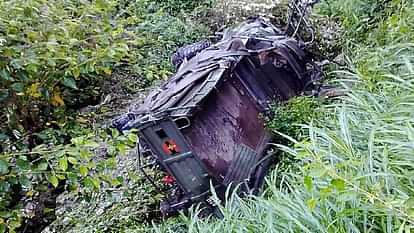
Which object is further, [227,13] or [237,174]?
[227,13]

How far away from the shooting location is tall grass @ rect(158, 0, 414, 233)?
4.63 ft

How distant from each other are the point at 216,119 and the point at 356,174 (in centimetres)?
196

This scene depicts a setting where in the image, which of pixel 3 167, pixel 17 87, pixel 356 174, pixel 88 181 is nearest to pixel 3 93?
pixel 17 87

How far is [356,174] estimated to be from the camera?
64.2 inches

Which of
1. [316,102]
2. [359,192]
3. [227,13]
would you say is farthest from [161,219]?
[227,13]

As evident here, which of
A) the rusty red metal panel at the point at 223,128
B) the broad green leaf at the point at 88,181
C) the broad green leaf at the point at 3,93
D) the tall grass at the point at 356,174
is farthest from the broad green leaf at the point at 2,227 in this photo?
the rusty red metal panel at the point at 223,128

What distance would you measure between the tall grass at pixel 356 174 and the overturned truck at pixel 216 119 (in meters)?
0.79

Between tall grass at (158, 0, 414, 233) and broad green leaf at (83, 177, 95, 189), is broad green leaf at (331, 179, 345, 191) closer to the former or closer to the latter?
tall grass at (158, 0, 414, 233)

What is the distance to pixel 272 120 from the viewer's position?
12.0 ft

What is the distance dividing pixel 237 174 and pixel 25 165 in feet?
6.05

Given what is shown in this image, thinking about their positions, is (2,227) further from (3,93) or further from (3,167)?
(3,93)

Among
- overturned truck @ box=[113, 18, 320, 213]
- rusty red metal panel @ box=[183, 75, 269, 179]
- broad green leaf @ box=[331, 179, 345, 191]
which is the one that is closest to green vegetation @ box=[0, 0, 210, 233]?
overturned truck @ box=[113, 18, 320, 213]

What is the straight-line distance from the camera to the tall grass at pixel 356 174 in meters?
1.41

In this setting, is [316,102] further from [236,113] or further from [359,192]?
[359,192]
